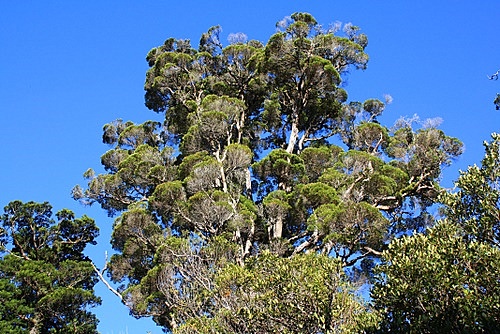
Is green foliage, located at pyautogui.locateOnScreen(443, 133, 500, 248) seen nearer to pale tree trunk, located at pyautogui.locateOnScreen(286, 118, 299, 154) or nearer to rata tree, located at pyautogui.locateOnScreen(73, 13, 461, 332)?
rata tree, located at pyautogui.locateOnScreen(73, 13, 461, 332)

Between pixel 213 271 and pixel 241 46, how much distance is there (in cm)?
1200

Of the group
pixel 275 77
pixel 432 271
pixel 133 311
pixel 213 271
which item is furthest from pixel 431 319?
pixel 275 77

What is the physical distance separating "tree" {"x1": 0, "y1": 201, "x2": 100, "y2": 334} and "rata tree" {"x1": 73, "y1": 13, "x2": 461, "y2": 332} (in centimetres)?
168

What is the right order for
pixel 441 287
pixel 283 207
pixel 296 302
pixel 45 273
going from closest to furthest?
1. pixel 441 287
2. pixel 296 302
3. pixel 283 207
4. pixel 45 273

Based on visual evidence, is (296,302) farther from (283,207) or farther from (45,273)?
(45,273)

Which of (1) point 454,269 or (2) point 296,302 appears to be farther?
(2) point 296,302

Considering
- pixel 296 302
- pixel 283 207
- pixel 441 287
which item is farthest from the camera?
pixel 283 207

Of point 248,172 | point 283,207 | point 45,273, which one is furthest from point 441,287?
point 45,273

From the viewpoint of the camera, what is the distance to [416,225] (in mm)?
21625

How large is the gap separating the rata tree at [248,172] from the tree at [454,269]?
4293 millimetres

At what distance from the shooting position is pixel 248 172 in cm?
2183

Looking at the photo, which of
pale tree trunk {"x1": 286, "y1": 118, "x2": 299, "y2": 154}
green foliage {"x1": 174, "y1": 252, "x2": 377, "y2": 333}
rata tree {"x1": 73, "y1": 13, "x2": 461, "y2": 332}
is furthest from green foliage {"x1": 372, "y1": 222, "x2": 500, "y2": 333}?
pale tree trunk {"x1": 286, "y1": 118, "x2": 299, "y2": 154}

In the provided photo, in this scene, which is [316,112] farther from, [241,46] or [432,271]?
[432,271]

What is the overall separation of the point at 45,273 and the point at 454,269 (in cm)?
1669
